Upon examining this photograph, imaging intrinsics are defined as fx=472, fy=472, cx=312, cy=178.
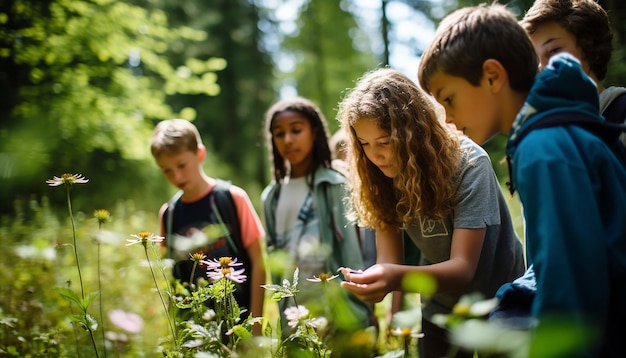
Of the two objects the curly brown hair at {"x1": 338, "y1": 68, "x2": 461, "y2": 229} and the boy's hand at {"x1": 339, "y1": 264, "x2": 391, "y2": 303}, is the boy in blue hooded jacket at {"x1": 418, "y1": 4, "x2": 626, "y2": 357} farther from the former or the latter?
the curly brown hair at {"x1": 338, "y1": 68, "x2": 461, "y2": 229}

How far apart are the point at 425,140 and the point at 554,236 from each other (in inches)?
33.4

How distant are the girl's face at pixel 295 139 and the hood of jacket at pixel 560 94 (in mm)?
2485

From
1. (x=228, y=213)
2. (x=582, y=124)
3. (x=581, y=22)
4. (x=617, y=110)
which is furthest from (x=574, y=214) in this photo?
(x=228, y=213)

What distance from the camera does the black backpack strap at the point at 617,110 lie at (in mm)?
1935

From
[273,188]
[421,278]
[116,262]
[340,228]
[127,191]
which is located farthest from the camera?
[127,191]

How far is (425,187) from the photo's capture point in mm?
1798

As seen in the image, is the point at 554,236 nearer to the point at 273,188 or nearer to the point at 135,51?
the point at 273,188

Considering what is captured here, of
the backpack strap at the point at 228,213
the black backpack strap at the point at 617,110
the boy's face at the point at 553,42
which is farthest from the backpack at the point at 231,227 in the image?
the black backpack strap at the point at 617,110

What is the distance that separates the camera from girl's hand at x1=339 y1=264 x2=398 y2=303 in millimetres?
1374

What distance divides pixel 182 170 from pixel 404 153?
209 centimetres

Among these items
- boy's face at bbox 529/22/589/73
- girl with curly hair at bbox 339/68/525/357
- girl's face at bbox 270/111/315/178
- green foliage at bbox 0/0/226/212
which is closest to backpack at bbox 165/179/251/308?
girl's face at bbox 270/111/315/178

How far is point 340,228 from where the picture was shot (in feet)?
11.2

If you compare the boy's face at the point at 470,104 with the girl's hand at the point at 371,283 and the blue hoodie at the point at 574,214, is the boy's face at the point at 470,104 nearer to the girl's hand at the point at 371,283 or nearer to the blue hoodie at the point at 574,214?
the blue hoodie at the point at 574,214

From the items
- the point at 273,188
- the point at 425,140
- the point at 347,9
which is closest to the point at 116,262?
the point at 273,188
